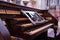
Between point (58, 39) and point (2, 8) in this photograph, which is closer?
point (2, 8)

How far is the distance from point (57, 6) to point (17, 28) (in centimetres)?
593

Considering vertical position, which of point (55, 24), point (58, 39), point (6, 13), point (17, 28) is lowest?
point (58, 39)

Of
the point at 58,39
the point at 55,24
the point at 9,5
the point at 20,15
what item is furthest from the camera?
the point at 55,24

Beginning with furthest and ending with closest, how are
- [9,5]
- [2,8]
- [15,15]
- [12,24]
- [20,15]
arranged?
[20,15], [15,15], [9,5], [2,8], [12,24]

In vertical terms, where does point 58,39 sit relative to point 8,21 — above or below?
below

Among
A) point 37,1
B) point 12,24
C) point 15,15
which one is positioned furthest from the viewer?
point 37,1

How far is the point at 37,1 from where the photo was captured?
6656mm

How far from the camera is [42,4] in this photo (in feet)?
22.4

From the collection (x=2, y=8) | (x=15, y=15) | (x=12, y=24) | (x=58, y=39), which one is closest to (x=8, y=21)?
(x=12, y=24)

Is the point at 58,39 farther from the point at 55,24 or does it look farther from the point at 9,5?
the point at 9,5

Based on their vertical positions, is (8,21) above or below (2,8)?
below

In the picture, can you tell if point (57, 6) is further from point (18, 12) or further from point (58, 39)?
point (18, 12)

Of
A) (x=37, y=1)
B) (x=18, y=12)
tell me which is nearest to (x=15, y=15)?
(x=18, y=12)

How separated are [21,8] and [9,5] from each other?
39cm
